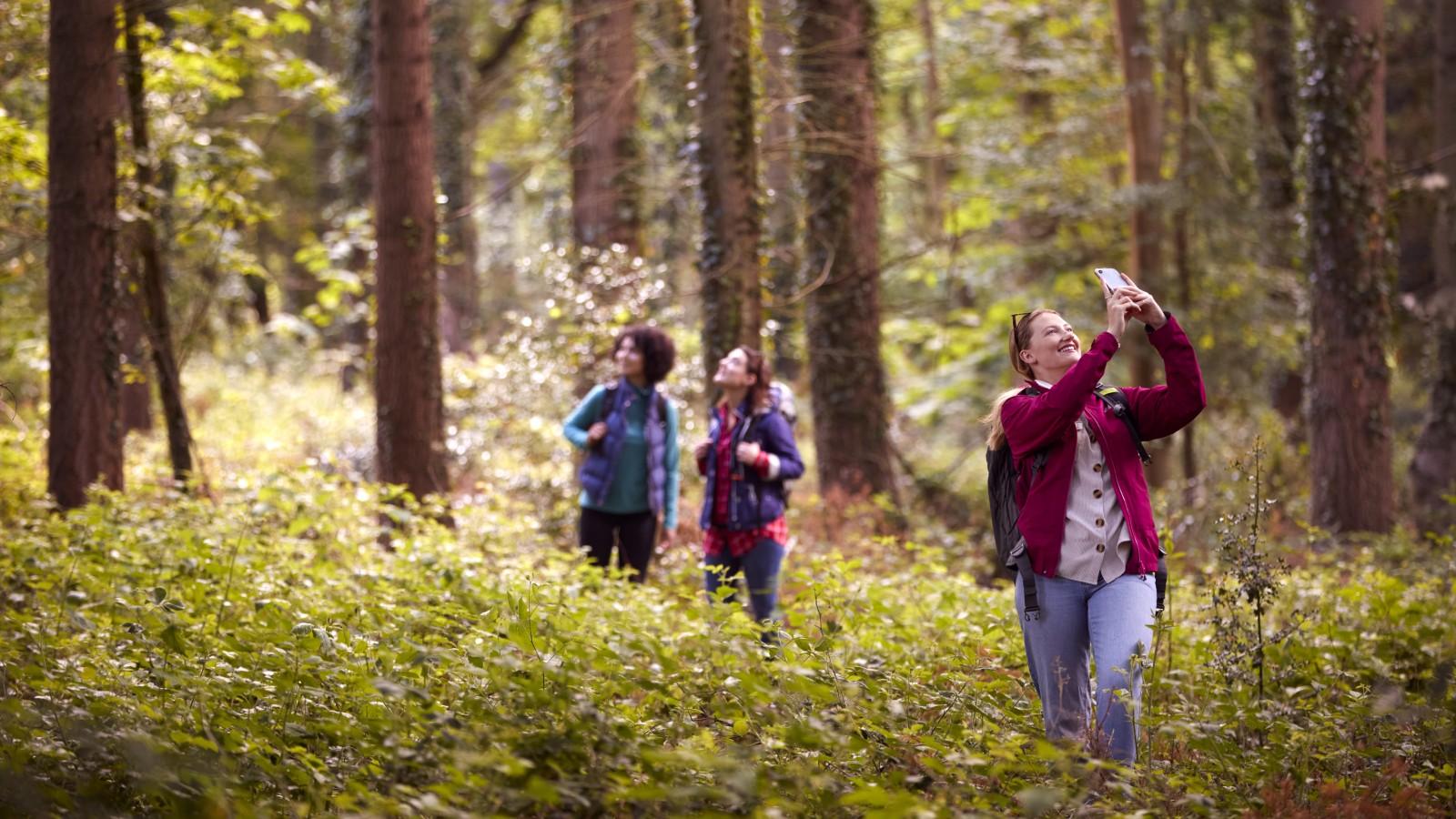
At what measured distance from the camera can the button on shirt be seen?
15.8ft

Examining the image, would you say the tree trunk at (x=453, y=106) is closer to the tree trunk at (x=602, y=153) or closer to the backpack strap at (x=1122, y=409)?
the tree trunk at (x=602, y=153)

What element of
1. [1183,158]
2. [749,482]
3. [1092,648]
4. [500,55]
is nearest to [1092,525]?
[1092,648]

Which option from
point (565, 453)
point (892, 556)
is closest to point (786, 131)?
point (565, 453)

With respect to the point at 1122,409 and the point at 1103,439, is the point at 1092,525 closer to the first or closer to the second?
the point at 1103,439

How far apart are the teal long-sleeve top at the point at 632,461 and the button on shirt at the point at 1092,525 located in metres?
4.08

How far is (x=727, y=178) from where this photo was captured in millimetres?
9875

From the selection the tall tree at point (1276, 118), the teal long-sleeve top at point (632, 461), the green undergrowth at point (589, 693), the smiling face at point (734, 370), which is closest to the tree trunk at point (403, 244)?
the green undergrowth at point (589, 693)

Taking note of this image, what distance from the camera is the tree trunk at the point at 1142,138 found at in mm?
16062

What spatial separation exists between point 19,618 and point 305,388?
1952 centimetres

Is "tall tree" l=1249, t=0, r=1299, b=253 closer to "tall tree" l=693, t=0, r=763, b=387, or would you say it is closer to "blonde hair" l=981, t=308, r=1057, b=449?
"tall tree" l=693, t=0, r=763, b=387

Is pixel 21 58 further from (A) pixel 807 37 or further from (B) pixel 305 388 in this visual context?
(B) pixel 305 388

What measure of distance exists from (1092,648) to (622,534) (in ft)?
14.7

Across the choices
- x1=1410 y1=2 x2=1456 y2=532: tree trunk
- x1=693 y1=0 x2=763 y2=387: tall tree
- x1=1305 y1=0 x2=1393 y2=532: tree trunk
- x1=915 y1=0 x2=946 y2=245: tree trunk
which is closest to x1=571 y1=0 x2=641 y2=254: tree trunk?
x1=693 y1=0 x2=763 y2=387: tall tree

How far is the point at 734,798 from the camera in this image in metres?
3.54
